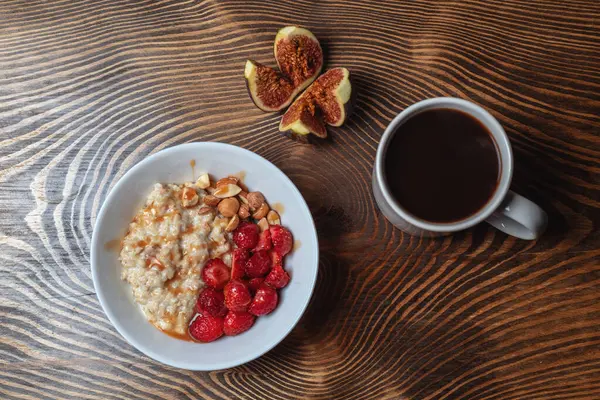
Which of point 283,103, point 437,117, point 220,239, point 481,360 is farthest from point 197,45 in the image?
point 481,360

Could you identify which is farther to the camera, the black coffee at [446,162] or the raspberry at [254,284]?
the raspberry at [254,284]

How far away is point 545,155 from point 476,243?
380 millimetres

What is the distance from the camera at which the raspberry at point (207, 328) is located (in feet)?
4.96

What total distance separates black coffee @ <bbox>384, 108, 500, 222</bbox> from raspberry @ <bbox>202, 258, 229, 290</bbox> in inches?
22.4

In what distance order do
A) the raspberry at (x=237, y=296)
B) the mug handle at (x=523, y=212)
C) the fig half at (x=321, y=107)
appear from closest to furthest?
the mug handle at (x=523, y=212) < the raspberry at (x=237, y=296) < the fig half at (x=321, y=107)

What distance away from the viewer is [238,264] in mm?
1525

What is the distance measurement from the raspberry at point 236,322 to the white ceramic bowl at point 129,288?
0.12 ft

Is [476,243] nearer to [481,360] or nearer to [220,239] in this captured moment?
[481,360]

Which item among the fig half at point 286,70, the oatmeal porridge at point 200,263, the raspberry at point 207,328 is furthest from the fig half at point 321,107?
the raspberry at point 207,328

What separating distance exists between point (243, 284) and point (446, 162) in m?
0.70

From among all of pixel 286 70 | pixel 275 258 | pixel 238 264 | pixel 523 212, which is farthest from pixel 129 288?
pixel 523 212

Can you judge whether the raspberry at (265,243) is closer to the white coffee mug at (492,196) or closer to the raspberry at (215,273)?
the raspberry at (215,273)

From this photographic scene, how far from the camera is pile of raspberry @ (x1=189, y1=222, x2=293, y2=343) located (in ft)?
4.94

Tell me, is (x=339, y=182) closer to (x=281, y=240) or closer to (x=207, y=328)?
(x=281, y=240)
